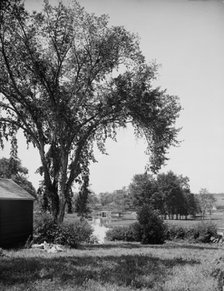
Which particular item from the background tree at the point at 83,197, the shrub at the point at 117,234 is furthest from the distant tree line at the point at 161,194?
the background tree at the point at 83,197

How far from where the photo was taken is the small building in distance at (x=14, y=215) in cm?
2183

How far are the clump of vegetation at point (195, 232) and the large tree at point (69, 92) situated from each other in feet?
33.5

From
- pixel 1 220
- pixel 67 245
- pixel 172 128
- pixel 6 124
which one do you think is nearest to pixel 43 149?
pixel 6 124

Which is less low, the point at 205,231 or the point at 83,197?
the point at 83,197

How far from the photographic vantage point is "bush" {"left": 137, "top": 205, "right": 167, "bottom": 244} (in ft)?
93.2

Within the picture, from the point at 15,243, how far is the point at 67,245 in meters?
4.93

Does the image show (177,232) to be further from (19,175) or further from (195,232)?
(19,175)

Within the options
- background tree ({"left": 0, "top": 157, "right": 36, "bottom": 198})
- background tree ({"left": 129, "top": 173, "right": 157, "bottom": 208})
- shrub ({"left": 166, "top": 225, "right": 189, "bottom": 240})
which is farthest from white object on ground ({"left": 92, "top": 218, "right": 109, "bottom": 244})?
background tree ({"left": 129, "top": 173, "right": 157, "bottom": 208})

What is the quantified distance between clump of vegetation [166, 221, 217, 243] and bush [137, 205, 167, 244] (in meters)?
5.88

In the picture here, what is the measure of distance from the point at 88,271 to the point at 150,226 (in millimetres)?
18674

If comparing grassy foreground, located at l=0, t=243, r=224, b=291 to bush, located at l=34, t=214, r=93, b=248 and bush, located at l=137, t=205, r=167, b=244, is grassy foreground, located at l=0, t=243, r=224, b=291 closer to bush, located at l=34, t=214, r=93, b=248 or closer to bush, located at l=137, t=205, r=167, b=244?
bush, located at l=34, t=214, r=93, b=248

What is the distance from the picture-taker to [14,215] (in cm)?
2348

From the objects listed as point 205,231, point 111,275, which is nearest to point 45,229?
point 111,275

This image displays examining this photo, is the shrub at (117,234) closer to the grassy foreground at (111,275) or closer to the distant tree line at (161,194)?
the grassy foreground at (111,275)
